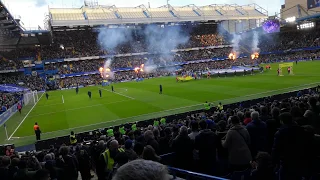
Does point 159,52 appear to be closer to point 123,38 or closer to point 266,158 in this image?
point 123,38

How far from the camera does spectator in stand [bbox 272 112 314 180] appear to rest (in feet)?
16.5

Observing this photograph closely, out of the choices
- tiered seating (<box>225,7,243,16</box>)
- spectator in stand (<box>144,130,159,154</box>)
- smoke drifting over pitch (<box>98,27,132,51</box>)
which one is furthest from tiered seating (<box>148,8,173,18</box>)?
spectator in stand (<box>144,130,159,154</box>)

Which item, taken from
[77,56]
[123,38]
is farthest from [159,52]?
[77,56]

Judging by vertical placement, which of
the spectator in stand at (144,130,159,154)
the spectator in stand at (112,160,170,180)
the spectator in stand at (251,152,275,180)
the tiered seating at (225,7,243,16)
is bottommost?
the spectator in stand at (144,130,159,154)

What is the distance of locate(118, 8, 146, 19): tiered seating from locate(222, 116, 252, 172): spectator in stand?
83.5 m

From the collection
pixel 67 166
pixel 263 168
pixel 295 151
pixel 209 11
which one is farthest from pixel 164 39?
pixel 263 168

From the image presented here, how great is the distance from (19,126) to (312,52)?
73.3 metres

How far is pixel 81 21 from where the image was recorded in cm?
7644

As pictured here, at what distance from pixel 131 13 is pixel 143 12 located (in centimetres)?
445

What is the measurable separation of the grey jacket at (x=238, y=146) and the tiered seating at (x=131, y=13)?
3288 inches

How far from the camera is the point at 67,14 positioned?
266ft

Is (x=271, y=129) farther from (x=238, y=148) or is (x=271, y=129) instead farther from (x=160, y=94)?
(x=160, y=94)

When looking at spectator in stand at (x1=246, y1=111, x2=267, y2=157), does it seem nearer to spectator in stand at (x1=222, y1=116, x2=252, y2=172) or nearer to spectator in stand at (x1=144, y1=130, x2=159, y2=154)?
spectator in stand at (x1=222, y1=116, x2=252, y2=172)

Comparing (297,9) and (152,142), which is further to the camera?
(297,9)
